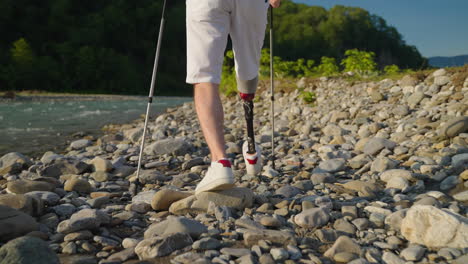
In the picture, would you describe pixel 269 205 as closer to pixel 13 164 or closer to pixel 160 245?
pixel 160 245

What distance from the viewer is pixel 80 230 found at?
6.74 ft

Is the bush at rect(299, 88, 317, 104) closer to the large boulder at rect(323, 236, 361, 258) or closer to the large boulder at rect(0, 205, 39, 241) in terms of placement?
the large boulder at rect(323, 236, 361, 258)

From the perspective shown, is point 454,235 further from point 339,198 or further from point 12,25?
point 12,25

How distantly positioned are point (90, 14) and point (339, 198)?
82.2 meters

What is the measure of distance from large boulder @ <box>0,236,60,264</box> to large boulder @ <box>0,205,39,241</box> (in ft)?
1.43

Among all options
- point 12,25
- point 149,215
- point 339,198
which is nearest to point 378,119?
point 339,198

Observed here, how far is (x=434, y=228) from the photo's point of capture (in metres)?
1.86

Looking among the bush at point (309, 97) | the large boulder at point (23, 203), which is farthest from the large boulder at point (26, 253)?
the bush at point (309, 97)

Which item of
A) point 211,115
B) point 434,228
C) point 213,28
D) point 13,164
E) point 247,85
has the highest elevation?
point 213,28

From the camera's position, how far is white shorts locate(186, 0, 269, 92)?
7.98 ft

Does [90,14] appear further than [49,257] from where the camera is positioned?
Yes

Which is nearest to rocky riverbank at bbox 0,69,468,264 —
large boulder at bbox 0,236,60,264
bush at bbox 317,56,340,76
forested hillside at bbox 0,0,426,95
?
large boulder at bbox 0,236,60,264

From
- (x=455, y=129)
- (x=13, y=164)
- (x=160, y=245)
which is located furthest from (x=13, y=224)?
(x=455, y=129)

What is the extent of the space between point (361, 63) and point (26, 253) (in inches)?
351
